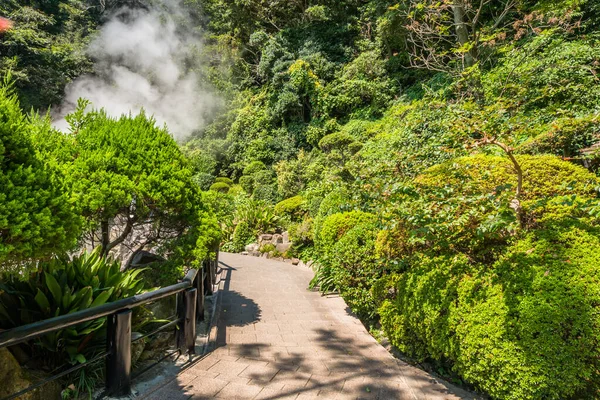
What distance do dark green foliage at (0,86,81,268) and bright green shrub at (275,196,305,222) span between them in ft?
40.6

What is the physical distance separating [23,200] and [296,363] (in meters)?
2.74

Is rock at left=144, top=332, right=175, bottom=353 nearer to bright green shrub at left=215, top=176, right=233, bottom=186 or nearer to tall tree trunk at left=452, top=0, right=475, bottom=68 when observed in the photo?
tall tree trunk at left=452, top=0, right=475, bottom=68

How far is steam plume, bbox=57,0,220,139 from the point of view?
93.1 ft

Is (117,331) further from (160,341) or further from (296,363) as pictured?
(296,363)

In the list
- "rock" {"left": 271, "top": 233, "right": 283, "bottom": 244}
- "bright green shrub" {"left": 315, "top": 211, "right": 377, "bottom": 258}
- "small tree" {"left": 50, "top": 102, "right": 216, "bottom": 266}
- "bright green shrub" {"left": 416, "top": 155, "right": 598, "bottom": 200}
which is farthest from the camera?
"rock" {"left": 271, "top": 233, "right": 283, "bottom": 244}

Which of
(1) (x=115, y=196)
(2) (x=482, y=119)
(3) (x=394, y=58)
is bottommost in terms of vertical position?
(1) (x=115, y=196)

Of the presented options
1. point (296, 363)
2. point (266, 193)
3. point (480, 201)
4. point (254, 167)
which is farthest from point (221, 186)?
point (480, 201)

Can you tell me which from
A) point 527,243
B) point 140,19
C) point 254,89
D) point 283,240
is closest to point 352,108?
point 283,240

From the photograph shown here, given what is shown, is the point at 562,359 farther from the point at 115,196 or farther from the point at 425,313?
the point at 115,196

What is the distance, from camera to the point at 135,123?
3.71 metres

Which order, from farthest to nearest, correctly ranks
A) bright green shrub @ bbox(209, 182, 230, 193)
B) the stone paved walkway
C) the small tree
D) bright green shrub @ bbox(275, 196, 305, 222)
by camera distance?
bright green shrub @ bbox(209, 182, 230, 193) → bright green shrub @ bbox(275, 196, 305, 222) → the small tree → the stone paved walkway

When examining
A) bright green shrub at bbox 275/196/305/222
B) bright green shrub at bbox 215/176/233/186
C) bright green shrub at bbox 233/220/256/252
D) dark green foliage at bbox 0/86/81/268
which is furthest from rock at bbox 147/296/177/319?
bright green shrub at bbox 215/176/233/186

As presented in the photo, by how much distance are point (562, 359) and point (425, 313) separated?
1.06 meters

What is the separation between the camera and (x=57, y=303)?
102 inches
